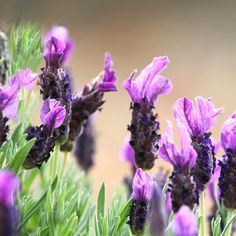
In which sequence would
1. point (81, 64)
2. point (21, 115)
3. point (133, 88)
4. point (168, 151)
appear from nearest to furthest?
point (168, 151) → point (133, 88) → point (21, 115) → point (81, 64)

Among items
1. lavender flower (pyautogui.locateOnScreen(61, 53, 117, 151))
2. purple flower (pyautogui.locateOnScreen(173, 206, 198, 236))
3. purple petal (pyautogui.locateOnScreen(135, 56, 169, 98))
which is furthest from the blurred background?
purple flower (pyautogui.locateOnScreen(173, 206, 198, 236))

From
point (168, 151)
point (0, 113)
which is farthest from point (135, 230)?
point (0, 113)

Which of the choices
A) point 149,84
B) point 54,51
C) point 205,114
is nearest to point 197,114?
point 205,114

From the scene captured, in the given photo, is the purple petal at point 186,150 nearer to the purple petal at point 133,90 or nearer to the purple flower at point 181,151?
the purple flower at point 181,151

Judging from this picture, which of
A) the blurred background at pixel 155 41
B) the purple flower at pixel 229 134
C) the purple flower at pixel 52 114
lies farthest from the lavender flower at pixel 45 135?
the blurred background at pixel 155 41

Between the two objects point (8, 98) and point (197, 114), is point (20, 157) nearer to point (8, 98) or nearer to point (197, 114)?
point (8, 98)

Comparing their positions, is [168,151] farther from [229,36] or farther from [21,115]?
[229,36]
